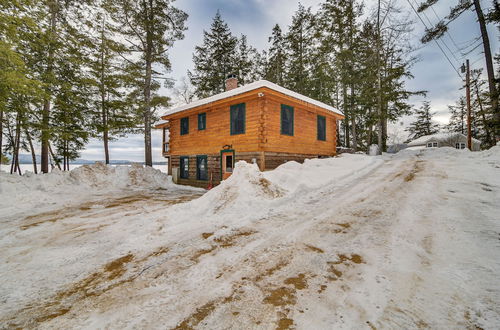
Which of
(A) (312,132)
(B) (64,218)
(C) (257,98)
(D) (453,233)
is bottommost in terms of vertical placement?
(B) (64,218)

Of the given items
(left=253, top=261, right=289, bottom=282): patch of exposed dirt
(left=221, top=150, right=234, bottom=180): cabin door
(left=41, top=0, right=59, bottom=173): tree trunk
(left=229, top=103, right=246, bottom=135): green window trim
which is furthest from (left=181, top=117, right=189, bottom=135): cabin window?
(left=253, top=261, right=289, bottom=282): patch of exposed dirt

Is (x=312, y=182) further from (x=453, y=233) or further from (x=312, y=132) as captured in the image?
(x=312, y=132)

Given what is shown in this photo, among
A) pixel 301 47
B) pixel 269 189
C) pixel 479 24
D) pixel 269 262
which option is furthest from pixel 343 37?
pixel 269 262

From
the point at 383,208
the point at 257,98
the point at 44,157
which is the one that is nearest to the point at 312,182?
the point at 383,208

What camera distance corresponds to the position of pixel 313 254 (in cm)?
300

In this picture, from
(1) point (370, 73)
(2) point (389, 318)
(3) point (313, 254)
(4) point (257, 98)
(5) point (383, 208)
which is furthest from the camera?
(1) point (370, 73)

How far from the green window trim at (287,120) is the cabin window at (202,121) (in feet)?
16.6

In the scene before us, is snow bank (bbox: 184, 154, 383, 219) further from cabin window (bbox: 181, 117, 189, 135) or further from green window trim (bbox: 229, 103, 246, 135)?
cabin window (bbox: 181, 117, 189, 135)

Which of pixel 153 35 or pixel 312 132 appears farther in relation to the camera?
pixel 153 35

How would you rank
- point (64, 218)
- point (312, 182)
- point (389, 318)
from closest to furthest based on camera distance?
point (389, 318)
point (64, 218)
point (312, 182)

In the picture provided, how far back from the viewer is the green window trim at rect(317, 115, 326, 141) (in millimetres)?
13390

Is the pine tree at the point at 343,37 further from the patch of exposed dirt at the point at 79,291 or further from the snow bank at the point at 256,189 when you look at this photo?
the patch of exposed dirt at the point at 79,291

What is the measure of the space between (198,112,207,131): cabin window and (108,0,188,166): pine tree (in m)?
6.80

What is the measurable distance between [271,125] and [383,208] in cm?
671
